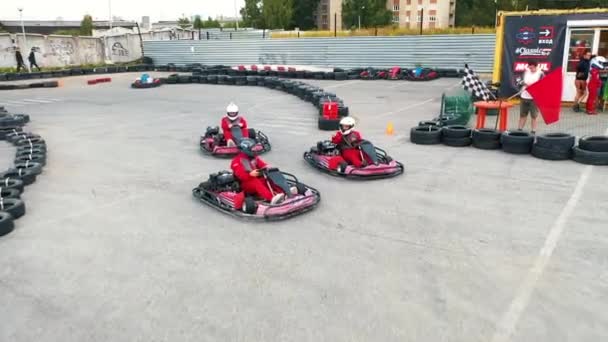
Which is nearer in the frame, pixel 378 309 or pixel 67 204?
pixel 378 309

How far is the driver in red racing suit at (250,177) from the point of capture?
6523mm

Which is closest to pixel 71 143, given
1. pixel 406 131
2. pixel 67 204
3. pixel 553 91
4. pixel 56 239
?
pixel 67 204

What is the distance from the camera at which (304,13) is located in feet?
253

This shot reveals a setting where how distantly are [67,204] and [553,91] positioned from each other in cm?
917

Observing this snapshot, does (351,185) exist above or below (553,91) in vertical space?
below

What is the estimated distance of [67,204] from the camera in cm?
704

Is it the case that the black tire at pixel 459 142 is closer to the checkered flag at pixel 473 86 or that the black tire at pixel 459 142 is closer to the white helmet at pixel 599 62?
the checkered flag at pixel 473 86

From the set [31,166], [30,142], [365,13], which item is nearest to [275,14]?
[365,13]

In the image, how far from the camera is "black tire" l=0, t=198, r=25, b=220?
6.33 meters

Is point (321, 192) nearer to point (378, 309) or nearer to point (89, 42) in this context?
point (378, 309)

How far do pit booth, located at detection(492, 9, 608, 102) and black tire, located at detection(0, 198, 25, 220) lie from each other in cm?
1267

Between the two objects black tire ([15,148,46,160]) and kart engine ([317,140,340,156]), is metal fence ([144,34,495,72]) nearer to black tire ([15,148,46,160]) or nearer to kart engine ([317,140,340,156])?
kart engine ([317,140,340,156])

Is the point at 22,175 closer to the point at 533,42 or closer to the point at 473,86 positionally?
the point at 473,86

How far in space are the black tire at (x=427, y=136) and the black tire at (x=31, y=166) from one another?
7.33 meters
